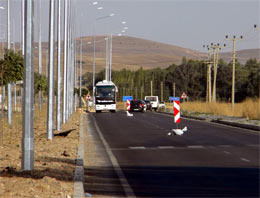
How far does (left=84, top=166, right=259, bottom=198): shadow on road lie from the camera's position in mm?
11656

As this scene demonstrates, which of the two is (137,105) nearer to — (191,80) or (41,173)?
(41,173)

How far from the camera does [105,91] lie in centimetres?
7300

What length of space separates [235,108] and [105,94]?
17.9 meters

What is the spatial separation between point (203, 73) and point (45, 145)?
136m

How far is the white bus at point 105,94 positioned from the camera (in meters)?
73.1

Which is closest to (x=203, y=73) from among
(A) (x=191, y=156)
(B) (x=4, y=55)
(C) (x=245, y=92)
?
(C) (x=245, y=92)

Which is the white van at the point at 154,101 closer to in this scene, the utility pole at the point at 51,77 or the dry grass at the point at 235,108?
the dry grass at the point at 235,108

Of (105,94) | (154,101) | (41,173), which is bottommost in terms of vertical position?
(154,101)

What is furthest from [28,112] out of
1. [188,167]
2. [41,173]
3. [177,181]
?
[188,167]

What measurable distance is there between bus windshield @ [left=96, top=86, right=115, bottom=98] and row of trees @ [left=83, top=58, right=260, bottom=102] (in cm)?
3998

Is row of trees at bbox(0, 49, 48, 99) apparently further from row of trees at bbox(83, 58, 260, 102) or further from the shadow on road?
row of trees at bbox(83, 58, 260, 102)

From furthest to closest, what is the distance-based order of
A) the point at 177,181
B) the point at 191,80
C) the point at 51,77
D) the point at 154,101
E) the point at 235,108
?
the point at 191,80, the point at 154,101, the point at 235,108, the point at 51,77, the point at 177,181

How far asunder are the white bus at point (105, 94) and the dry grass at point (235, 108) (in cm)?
1019

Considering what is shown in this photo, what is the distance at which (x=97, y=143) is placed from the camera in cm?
2514
